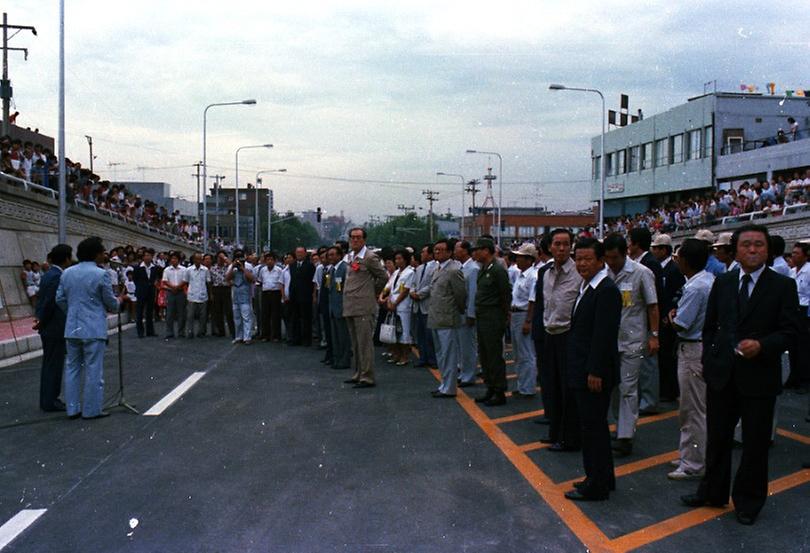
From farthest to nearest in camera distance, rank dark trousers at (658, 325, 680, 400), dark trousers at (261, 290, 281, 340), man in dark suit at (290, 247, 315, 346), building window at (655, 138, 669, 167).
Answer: building window at (655, 138, 669, 167) → dark trousers at (261, 290, 281, 340) → man in dark suit at (290, 247, 315, 346) → dark trousers at (658, 325, 680, 400)

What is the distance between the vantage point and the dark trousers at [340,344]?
1234 centimetres

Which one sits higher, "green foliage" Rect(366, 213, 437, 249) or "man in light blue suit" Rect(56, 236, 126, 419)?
"green foliage" Rect(366, 213, 437, 249)

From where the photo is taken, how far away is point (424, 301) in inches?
521

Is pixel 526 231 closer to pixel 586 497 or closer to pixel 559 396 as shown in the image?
pixel 559 396

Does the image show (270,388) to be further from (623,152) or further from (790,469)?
(623,152)

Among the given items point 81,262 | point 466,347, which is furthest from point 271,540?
point 466,347

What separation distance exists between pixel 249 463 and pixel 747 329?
4.06 m

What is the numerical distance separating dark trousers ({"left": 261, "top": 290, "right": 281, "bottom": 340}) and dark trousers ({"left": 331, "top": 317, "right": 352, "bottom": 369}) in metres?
4.21

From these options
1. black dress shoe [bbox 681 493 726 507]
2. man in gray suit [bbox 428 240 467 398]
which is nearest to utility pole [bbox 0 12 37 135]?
man in gray suit [bbox 428 240 467 398]

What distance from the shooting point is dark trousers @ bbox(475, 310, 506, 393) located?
357 inches

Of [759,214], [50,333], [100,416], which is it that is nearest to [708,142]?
[759,214]

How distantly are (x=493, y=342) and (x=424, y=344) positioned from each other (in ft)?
12.9

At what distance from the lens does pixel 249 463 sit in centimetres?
660

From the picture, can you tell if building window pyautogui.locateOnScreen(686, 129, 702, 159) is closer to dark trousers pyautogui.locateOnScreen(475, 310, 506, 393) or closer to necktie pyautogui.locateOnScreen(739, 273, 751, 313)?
dark trousers pyautogui.locateOnScreen(475, 310, 506, 393)
